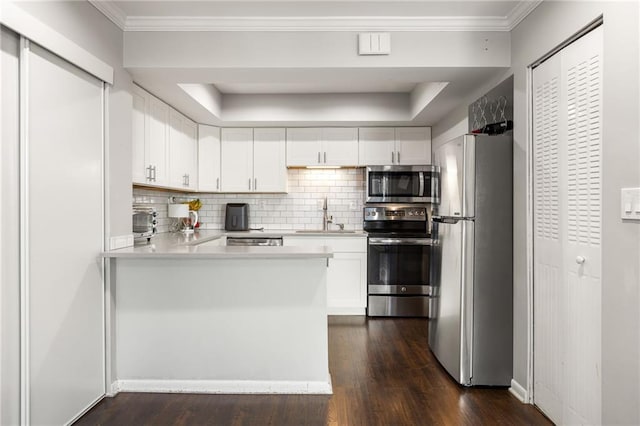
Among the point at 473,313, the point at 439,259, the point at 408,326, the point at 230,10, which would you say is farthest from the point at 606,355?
the point at 230,10

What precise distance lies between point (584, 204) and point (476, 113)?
1560mm

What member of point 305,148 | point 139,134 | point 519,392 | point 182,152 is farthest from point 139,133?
point 519,392

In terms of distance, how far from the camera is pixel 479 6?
244 cm

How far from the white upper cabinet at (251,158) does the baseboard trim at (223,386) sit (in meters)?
2.55

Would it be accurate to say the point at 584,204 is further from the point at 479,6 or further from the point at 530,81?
the point at 479,6

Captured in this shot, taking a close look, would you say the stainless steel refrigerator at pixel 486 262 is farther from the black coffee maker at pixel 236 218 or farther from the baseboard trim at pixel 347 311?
the black coffee maker at pixel 236 218

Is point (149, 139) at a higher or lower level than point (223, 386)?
higher

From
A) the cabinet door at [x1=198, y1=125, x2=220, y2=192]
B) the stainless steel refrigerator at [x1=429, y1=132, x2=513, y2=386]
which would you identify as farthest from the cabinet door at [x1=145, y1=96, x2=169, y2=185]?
the stainless steel refrigerator at [x1=429, y1=132, x2=513, y2=386]

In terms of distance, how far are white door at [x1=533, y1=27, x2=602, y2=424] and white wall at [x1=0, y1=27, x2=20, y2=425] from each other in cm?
269

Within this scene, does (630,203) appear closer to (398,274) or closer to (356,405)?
(356,405)

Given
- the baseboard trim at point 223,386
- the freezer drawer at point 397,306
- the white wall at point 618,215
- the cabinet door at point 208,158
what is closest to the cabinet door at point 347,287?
the freezer drawer at point 397,306

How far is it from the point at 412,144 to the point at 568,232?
2.78 m

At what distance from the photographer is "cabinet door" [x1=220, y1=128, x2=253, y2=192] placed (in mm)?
4707

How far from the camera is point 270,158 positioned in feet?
15.5
